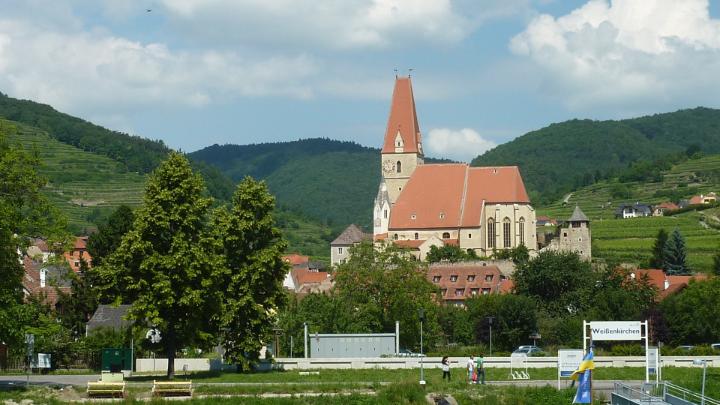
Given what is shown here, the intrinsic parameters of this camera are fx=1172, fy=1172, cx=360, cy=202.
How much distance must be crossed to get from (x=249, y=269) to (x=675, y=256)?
85824 mm

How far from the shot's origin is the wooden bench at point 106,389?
35781mm

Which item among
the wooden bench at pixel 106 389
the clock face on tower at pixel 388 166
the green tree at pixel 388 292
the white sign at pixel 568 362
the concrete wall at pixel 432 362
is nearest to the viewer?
the wooden bench at pixel 106 389

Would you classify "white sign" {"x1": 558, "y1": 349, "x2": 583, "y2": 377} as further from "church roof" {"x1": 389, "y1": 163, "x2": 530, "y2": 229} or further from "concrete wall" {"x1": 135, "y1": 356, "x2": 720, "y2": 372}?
"church roof" {"x1": 389, "y1": 163, "x2": 530, "y2": 229}

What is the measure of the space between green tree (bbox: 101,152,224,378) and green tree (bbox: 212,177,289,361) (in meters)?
2.35

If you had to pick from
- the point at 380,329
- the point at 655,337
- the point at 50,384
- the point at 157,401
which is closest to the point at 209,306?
the point at 50,384

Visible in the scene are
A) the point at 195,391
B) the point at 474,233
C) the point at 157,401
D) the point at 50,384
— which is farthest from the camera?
the point at 474,233

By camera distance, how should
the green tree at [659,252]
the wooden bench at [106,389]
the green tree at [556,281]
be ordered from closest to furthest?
the wooden bench at [106,389]
the green tree at [556,281]
the green tree at [659,252]

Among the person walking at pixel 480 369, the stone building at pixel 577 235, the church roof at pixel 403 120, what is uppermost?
the church roof at pixel 403 120

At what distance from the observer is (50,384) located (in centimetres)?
4106

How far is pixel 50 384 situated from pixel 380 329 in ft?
107

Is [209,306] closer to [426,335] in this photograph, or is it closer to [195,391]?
[195,391]

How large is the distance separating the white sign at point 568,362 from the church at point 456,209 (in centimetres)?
9809

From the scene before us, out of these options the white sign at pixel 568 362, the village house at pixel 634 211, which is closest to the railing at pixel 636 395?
the white sign at pixel 568 362

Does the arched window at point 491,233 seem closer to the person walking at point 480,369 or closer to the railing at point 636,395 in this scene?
the person walking at point 480,369
